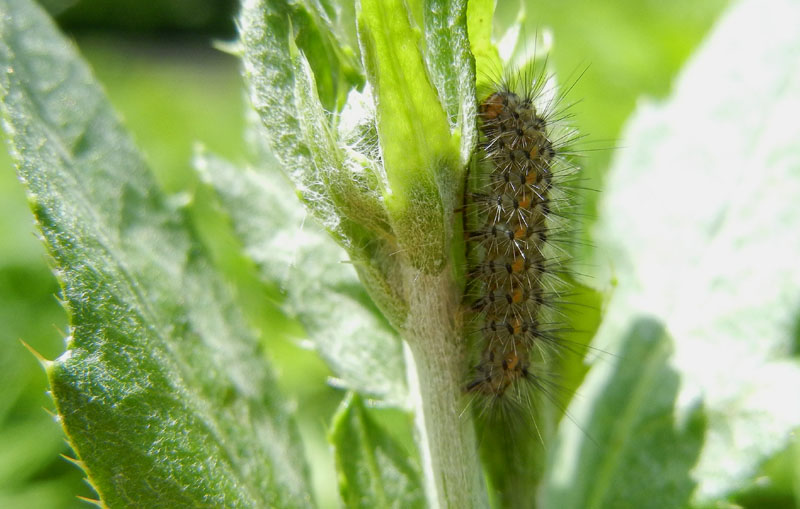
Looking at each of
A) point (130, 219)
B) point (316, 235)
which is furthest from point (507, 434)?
point (130, 219)

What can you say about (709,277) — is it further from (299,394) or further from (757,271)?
(299,394)

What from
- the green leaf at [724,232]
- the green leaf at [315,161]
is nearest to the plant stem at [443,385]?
the green leaf at [315,161]

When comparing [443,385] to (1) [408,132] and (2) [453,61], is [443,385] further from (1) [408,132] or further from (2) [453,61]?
(2) [453,61]

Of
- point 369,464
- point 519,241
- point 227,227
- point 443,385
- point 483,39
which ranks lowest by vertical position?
point 369,464

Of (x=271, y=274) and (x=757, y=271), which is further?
(x=757, y=271)

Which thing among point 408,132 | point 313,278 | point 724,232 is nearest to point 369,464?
point 313,278
